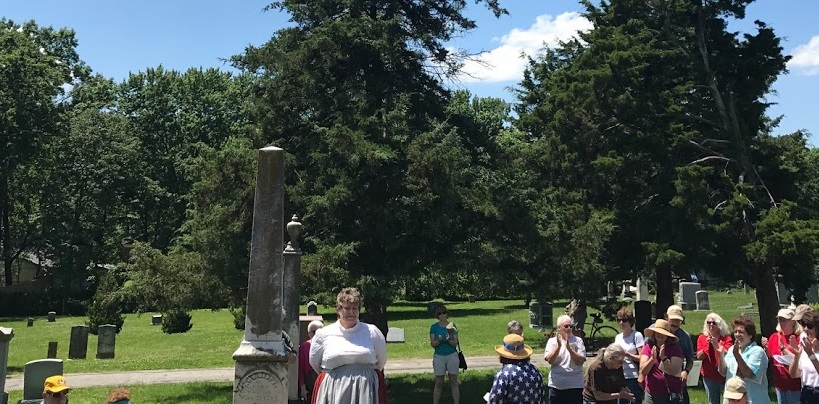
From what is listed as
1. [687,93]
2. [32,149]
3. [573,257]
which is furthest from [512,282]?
[32,149]

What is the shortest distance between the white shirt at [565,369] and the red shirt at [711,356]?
5.69ft

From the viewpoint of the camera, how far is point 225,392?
1447 centimetres

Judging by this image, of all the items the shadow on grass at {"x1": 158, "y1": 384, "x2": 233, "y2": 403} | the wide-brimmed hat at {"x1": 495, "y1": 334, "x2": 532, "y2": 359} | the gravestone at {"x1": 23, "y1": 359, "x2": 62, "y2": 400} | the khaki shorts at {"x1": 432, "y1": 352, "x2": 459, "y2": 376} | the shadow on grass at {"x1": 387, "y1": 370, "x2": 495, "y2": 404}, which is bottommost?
the shadow on grass at {"x1": 158, "y1": 384, "x2": 233, "y2": 403}

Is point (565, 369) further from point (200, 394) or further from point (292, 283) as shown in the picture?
point (200, 394)

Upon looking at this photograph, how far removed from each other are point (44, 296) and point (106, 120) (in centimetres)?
1297

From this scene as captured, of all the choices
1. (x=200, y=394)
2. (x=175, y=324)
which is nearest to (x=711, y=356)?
(x=200, y=394)

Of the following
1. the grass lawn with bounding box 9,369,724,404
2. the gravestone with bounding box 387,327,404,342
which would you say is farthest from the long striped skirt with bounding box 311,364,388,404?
the gravestone with bounding box 387,327,404,342

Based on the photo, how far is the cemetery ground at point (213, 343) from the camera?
1502 centimetres

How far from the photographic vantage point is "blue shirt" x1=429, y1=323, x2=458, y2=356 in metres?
11.1

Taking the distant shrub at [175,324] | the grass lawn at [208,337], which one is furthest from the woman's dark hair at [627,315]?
the distant shrub at [175,324]

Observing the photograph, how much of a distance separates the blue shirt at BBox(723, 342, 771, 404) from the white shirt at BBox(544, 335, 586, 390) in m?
1.60

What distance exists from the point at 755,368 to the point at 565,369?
1.91 meters

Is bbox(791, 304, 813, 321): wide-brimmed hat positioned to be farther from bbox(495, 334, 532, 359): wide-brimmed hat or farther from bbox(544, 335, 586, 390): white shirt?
bbox(495, 334, 532, 359): wide-brimmed hat

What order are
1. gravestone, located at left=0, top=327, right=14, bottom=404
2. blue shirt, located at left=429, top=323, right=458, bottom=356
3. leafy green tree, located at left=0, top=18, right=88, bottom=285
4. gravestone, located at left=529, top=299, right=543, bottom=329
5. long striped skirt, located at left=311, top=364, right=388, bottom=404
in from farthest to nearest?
leafy green tree, located at left=0, top=18, right=88, bottom=285, gravestone, located at left=529, top=299, right=543, bottom=329, gravestone, located at left=0, top=327, right=14, bottom=404, blue shirt, located at left=429, top=323, right=458, bottom=356, long striped skirt, located at left=311, top=364, right=388, bottom=404
